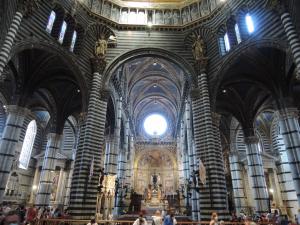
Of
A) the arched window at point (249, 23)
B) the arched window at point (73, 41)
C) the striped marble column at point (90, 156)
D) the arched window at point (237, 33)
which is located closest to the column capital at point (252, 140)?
the arched window at point (237, 33)

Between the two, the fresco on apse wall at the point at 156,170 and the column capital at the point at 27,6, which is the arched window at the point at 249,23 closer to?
the column capital at the point at 27,6

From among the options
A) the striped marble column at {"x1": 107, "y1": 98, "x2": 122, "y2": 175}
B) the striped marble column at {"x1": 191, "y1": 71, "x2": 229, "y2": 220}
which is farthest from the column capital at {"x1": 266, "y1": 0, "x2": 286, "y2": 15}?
the striped marble column at {"x1": 107, "y1": 98, "x2": 122, "y2": 175}

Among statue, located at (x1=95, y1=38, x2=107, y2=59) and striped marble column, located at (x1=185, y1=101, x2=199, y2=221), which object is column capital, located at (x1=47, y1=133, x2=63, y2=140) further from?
striped marble column, located at (x1=185, y1=101, x2=199, y2=221)

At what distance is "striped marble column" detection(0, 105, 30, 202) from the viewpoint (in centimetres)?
1517

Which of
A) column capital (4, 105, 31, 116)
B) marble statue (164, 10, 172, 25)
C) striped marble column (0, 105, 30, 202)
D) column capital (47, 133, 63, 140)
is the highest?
marble statue (164, 10, 172, 25)

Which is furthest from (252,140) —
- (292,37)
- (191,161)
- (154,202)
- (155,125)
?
(155,125)

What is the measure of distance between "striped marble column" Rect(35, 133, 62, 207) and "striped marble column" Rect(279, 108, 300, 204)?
768 inches

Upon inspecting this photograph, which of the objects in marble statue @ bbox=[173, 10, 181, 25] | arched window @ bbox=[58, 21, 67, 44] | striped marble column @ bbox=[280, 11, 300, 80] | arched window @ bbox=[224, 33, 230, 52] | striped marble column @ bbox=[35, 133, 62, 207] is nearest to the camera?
striped marble column @ bbox=[280, 11, 300, 80]

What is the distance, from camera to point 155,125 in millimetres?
44562

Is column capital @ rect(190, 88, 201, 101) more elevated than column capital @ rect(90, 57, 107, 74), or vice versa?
column capital @ rect(90, 57, 107, 74)

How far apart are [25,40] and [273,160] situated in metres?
25.9

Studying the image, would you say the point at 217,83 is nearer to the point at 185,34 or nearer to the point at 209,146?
the point at 209,146

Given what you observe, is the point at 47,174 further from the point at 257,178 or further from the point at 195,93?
the point at 257,178

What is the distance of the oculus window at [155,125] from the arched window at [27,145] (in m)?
21.2
